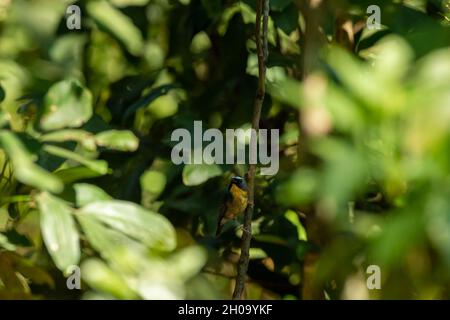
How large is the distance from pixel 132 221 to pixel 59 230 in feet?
0.39

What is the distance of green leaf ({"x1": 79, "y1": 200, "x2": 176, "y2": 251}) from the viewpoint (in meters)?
1.26

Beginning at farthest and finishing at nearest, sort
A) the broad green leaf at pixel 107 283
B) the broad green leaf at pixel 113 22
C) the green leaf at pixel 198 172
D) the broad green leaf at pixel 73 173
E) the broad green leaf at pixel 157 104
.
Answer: the broad green leaf at pixel 157 104 < the broad green leaf at pixel 113 22 < the green leaf at pixel 198 172 < the broad green leaf at pixel 73 173 < the broad green leaf at pixel 107 283

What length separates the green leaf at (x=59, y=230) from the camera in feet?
3.95

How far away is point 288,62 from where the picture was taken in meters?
2.11

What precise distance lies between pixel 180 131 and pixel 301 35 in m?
0.53

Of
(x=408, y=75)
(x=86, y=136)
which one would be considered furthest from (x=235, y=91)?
(x=408, y=75)

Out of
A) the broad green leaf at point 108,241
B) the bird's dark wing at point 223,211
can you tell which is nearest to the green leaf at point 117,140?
the broad green leaf at point 108,241

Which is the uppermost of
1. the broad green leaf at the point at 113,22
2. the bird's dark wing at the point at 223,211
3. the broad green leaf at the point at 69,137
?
the broad green leaf at the point at 113,22

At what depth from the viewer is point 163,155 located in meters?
2.24

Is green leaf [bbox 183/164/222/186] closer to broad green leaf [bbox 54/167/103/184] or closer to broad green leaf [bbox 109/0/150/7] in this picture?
broad green leaf [bbox 54/167/103/184]

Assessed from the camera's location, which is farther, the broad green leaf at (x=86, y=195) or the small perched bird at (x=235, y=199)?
the small perched bird at (x=235, y=199)

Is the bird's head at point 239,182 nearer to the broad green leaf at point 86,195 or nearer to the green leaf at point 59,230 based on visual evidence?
the broad green leaf at point 86,195

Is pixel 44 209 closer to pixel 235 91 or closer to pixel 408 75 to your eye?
pixel 408 75

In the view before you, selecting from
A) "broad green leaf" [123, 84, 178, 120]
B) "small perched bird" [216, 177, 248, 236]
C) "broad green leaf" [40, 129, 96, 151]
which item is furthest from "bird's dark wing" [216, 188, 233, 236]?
"broad green leaf" [40, 129, 96, 151]
